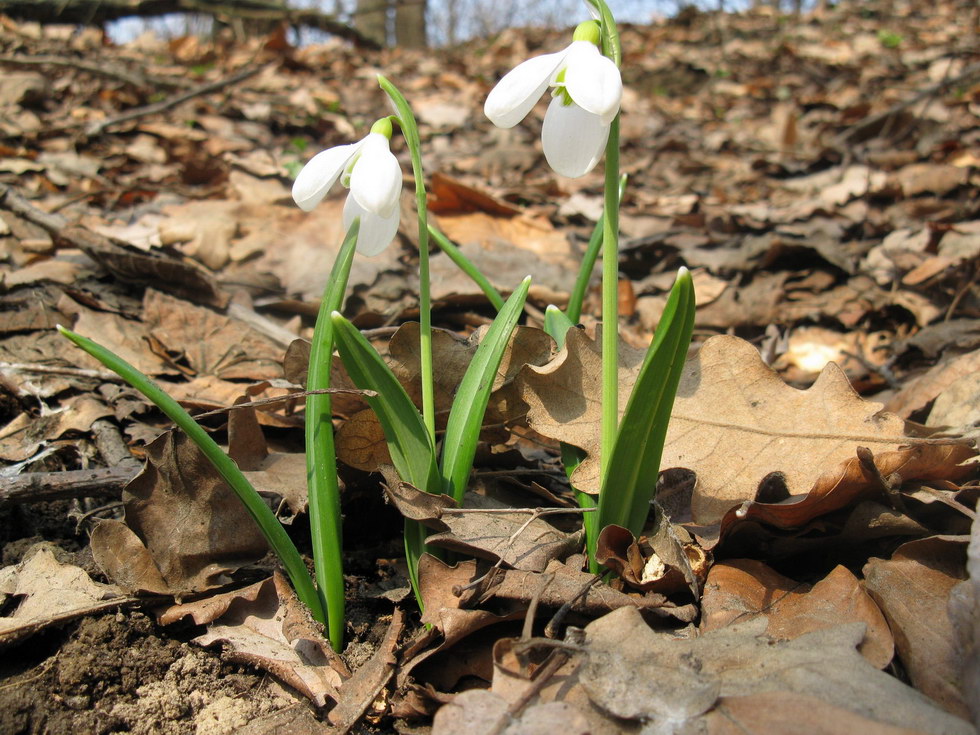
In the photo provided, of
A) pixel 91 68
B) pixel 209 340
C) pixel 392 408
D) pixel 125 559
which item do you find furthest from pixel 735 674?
pixel 91 68

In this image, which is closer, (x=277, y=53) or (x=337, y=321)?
(x=337, y=321)

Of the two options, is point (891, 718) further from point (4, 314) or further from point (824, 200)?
point (824, 200)

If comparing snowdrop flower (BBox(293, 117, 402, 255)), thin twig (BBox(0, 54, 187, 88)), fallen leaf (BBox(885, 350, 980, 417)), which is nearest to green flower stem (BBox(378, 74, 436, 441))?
snowdrop flower (BBox(293, 117, 402, 255))

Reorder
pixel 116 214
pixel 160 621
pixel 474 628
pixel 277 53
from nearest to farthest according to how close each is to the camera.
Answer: pixel 474 628 < pixel 160 621 < pixel 116 214 < pixel 277 53

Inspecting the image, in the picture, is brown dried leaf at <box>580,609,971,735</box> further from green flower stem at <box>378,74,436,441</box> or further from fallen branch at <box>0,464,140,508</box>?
fallen branch at <box>0,464,140,508</box>

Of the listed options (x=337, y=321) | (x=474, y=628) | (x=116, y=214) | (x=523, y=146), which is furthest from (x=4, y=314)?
(x=523, y=146)

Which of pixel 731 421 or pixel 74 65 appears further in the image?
pixel 74 65

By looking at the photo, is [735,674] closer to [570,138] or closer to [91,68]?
[570,138]
